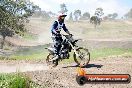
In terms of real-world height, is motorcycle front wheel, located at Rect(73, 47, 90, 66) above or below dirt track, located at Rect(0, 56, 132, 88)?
above

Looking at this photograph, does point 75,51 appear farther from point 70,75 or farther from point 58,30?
point 70,75

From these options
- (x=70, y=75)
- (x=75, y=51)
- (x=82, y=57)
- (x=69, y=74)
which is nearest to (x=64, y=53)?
(x=75, y=51)

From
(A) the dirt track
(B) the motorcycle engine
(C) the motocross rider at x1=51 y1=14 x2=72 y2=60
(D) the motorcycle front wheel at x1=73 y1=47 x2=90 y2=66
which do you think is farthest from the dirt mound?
(C) the motocross rider at x1=51 y1=14 x2=72 y2=60

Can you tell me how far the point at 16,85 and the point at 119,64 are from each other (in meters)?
8.89

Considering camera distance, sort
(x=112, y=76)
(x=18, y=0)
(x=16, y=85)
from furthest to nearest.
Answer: (x=18, y=0) → (x=16, y=85) → (x=112, y=76)

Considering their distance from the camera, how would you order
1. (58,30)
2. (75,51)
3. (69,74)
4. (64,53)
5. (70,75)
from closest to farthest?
(70,75) < (69,74) < (58,30) < (75,51) < (64,53)

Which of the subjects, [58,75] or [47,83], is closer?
[47,83]

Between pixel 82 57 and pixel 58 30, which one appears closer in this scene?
pixel 58 30

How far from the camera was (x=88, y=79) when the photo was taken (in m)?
7.49

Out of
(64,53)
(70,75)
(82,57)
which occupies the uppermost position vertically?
(64,53)

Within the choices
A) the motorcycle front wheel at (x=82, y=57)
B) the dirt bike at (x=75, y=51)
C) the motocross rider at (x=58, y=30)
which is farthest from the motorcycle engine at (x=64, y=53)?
the motorcycle front wheel at (x=82, y=57)

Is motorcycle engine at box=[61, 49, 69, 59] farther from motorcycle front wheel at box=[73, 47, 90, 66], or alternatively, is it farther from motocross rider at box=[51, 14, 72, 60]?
Result: motorcycle front wheel at box=[73, 47, 90, 66]

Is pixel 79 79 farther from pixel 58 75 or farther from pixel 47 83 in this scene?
pixel 58 75

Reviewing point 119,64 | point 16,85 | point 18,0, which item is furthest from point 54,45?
point 18,0
